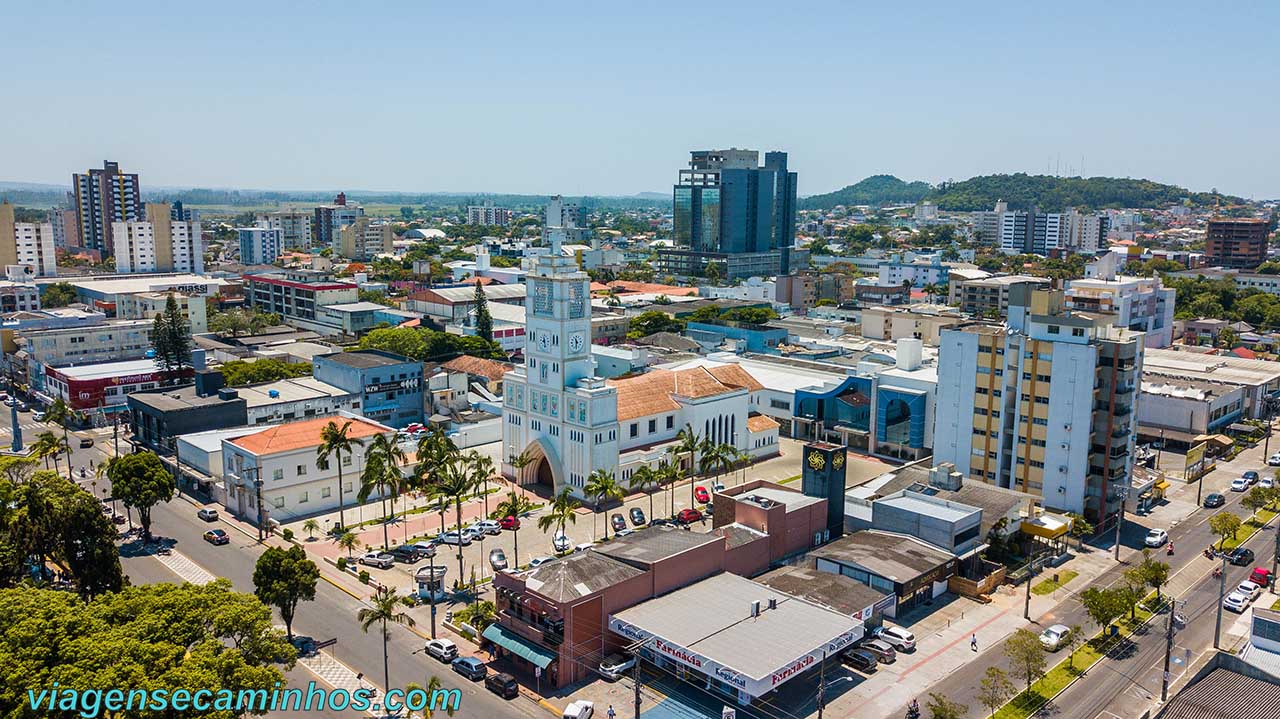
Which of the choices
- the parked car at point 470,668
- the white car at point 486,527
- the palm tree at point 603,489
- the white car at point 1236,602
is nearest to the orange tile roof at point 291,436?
the white car at point 486,527

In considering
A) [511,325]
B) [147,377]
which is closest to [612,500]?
[147,377]

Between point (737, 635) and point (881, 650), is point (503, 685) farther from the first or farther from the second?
point (881, 650)

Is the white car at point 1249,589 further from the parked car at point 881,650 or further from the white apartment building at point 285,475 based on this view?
the white apartment building at point 285,475

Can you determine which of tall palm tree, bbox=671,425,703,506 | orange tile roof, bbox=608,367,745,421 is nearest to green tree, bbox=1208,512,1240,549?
tall palm tree, bbox=671,425,703,506

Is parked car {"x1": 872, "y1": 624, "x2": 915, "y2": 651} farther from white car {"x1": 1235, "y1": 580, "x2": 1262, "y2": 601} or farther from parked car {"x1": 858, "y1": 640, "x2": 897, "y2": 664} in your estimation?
white car {"x1": 1235, "y1": 580, "x2": 1262, "y2": 601}

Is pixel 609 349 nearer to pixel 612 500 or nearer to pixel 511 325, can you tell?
pixel 511 325
